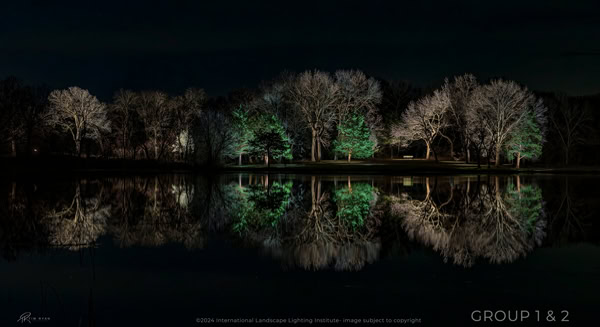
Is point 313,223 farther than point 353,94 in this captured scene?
No

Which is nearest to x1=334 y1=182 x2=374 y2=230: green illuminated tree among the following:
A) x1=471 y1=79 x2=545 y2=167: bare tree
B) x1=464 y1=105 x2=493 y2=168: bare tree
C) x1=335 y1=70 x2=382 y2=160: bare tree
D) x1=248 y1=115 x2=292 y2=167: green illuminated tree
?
x1=248 y1=115 x2=292 y2=167: green illuminated tree

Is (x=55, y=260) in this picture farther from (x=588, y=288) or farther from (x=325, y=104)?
(x=325, y=104)

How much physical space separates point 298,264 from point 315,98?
228ft

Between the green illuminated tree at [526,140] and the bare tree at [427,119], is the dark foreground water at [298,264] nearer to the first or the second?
the green illuminated tree at [526,140]

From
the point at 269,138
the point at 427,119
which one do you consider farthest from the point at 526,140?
the point at 269,138

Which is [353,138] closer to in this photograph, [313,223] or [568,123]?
[568,123]

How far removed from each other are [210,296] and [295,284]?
1.98 meters

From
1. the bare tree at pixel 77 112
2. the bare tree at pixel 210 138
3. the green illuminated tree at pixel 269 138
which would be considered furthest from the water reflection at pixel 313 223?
the bare tree at pixel 77 112

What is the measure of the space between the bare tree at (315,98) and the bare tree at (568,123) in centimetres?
3496

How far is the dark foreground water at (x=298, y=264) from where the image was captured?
37.1 ft

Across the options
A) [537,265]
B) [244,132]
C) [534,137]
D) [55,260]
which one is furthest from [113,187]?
[534,137]

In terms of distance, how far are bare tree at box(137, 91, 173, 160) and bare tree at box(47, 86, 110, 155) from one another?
693 centimetres

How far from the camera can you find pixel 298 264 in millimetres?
15609

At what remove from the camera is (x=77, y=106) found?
290ft
